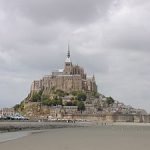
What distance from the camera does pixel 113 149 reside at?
123 feet

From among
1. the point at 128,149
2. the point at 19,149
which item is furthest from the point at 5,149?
the point at 128,149

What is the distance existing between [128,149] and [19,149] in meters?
8.96

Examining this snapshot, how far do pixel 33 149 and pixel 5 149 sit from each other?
89.0 inches

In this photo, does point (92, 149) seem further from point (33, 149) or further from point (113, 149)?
point (33, 149)

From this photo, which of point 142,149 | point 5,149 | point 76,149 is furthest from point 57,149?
point 142,149

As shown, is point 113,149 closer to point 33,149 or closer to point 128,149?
point 128,149

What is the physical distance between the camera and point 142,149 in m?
37.8

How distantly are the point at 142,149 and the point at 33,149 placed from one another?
905cm

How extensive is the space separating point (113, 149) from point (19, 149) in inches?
302

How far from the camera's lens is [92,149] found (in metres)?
36.9

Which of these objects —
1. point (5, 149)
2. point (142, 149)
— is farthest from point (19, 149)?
point (142, 149)

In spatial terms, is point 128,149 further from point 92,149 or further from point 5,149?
point 5,149

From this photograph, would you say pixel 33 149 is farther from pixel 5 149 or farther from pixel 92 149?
pixel 92 149

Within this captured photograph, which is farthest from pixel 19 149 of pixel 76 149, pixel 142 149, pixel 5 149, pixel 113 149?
pixel 142 149
